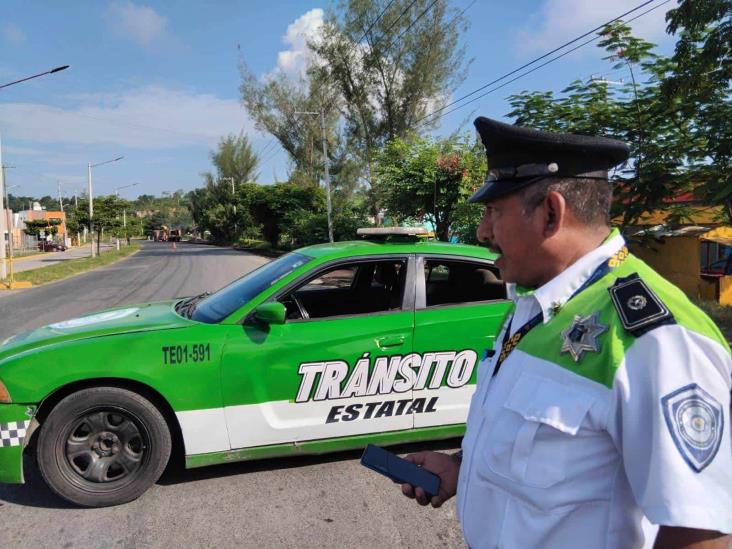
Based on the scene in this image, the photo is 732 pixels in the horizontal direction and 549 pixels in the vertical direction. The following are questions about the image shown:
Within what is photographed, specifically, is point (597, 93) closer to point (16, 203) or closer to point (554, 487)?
point (554, 487)

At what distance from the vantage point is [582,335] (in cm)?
104

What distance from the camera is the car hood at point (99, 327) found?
3.22 m

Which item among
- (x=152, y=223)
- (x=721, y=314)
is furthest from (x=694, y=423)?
(x=152, y=223)

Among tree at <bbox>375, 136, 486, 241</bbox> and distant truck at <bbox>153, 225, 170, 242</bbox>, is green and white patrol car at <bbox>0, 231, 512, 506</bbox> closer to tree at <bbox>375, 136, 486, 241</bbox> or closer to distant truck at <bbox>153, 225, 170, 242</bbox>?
tree at <bbox>375, 136, 486, 241</bbox>

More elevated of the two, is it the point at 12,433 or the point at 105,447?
the point at 12,433

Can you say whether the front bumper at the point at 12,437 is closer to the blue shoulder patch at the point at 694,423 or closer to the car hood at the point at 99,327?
the car hood at the point at 99,327

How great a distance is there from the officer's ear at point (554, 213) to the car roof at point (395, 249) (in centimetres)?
244

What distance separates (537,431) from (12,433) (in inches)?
120

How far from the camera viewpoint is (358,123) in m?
30.5

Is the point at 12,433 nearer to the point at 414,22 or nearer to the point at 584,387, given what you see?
the point at 584,387

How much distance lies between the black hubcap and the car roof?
1592 millimetres

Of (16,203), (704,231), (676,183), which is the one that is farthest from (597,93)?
(16,203)

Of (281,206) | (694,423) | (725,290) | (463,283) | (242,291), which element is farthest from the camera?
(281,206)

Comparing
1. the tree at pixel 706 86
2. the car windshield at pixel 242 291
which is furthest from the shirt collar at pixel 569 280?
the tree at pixel 706 86
